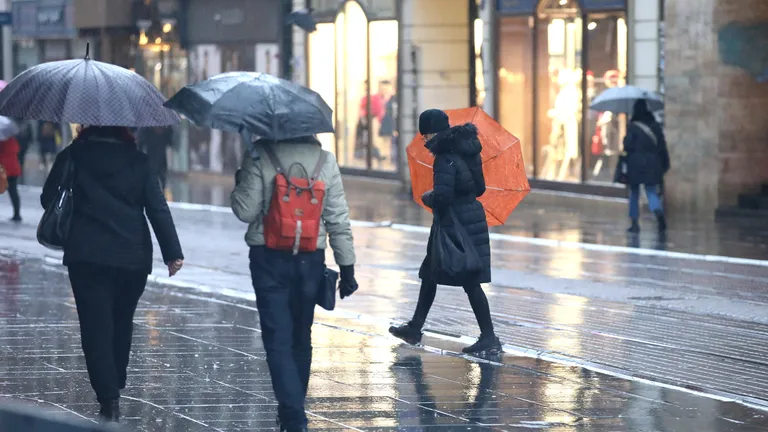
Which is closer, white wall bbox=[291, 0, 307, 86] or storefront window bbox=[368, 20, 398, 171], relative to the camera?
storefront window bbox=[368, 20, 398, 171]

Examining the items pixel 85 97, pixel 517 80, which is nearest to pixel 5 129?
pixel 85 97

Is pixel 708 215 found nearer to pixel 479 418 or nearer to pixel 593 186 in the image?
pixel 593 186

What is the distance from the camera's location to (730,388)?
8469mm

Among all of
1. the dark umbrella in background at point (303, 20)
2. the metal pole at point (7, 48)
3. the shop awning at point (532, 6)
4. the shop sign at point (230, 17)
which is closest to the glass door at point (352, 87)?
the dark umbrella in background at point (303, 20)

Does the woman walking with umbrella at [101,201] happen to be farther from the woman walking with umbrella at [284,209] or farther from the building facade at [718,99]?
the building facade at [718,99]

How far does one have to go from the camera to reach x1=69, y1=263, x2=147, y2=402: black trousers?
7.05 m

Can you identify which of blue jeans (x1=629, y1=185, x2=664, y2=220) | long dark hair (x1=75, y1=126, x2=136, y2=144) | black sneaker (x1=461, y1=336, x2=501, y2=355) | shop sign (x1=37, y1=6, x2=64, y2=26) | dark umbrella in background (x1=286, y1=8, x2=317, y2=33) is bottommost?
blue jeans (x1=629, y1=185, x2=664, y2=220)

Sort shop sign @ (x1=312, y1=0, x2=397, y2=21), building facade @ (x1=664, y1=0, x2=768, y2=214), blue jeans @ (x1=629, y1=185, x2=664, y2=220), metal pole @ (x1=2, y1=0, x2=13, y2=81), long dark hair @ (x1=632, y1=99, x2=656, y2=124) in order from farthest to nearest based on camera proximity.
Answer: metal pole @ (x1=2, y1=0, x2=13, y2=81) → shop sign @ (x1=312, y1=0, x2=397, y2=21) → building facade @ (x1=664, y1=0, x2=768, y2=214) → long dark hair @ (x1=632, y1=99, x2=656, y2=124) → blue jeans @ (x1=629, y1=185, x2=664, y2=220)

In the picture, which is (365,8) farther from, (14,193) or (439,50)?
(14,193)

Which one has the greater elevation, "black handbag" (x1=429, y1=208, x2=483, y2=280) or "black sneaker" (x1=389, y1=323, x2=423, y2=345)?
"black handbag" (x1=429, y1=208, x2=483, y2=280)

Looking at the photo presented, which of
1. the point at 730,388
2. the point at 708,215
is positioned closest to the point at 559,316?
the point at 730,388

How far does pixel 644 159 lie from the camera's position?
63.1ft

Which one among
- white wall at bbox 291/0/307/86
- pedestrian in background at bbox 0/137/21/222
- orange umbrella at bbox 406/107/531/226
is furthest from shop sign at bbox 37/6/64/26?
orange umbrella at bbox 406/107/531/226

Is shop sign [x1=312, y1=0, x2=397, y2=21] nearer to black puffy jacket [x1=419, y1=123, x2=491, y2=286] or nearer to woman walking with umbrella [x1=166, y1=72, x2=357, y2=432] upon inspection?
black puffy jacket [x1=419, y1=123, x2=491, y2=286]
